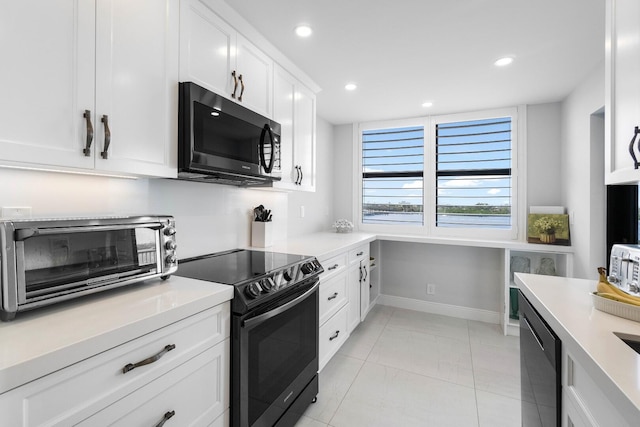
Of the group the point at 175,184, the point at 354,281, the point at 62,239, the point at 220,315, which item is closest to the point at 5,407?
the point at 62,239

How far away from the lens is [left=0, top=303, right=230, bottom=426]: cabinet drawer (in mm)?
689

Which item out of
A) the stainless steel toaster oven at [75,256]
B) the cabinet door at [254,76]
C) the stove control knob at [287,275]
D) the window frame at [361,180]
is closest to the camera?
the stainless steel toaster oven at [75,256]

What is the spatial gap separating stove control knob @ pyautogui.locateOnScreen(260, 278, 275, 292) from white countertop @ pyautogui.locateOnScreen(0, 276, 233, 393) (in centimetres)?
19

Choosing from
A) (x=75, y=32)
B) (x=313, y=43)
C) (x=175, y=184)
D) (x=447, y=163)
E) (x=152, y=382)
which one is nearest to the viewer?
(x=152, y=382)

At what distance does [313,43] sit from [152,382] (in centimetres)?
210

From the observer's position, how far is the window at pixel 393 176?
375 cm

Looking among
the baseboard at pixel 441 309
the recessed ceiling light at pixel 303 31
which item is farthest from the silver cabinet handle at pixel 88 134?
the baseboard at pixel 441 309

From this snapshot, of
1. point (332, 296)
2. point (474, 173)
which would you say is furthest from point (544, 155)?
point (332, 296)

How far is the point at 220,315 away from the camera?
4.06 feet

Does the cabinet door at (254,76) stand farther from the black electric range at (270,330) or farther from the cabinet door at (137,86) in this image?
the black electric range at (270,330)

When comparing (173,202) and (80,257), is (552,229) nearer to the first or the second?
(173,202)

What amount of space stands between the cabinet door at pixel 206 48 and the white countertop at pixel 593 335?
73.7 inches

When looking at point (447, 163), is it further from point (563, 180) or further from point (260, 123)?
point (260, 123)

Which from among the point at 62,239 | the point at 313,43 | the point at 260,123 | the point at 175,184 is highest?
the point at 313,43
